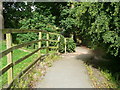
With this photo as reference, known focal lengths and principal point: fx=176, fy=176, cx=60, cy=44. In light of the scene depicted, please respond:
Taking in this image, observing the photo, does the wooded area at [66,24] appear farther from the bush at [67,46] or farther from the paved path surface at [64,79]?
the paved path surface at [64,79]

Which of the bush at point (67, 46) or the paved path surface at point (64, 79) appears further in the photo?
the bush at point (67, 46)

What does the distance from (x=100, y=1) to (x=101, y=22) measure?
67 cm

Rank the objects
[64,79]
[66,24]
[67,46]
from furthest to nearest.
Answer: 1. [66,24]
2. [67,46]
3. [64,79]

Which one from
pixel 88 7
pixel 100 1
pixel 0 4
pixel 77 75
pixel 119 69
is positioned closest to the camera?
pixel 77 75

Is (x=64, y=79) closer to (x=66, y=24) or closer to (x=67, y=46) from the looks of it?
(x=67, y=46)

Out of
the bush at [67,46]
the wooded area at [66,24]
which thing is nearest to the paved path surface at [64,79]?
the wooded area at [66,24]

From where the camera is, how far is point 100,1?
5508mm

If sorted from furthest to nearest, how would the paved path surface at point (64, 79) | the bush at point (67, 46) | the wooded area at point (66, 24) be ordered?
the bush at point (67, 46) < the wooded area at point (66, 24) < the paved path surface at point (64, 79)

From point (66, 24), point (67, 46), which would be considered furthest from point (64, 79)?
point (66, 24)

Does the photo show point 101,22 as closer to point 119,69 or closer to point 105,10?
point 105,10

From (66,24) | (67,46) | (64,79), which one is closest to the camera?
(64,79)

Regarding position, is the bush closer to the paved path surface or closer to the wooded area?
the wooded area

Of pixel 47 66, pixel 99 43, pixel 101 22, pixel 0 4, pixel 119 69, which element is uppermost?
pixel 0 4

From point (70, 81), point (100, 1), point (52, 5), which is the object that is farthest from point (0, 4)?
point (70, 81)
